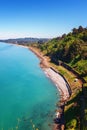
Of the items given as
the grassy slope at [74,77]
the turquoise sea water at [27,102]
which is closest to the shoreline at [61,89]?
the turquoise sea water at [27,102]

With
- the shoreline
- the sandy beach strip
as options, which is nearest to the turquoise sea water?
the shoreline

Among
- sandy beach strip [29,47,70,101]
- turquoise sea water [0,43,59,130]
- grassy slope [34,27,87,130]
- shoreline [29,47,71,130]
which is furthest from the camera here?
sandy beach strip [29,47,70,101]

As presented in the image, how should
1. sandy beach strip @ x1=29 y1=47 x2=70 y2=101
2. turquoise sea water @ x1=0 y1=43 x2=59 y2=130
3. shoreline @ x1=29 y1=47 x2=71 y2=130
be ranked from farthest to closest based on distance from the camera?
sandy beach strip @ x1=29 y1=47 x2=70 y2=101 < turquoise sea water @ x1=0 y1=43 x2=59 y2=130 < shoreline @ x1=29 y1=47 x2=71 y2=130

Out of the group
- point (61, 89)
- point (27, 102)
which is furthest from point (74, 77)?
point (27, 102)

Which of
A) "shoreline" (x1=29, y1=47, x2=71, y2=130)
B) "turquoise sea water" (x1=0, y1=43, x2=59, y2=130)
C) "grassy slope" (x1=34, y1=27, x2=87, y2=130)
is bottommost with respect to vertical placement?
"turquoise sea water" (x1=0, y1=43, x2=59, y2=130)

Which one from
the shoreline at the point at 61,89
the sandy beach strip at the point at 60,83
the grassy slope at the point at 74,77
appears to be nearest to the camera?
the grassy slope at the point at 74,77

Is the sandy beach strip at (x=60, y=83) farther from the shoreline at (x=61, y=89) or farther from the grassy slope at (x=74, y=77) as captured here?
the grassy slope at (x=74, y=77)

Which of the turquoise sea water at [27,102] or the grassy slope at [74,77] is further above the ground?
the grassy slope at [74,77]

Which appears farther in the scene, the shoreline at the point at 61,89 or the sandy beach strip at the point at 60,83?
the sandy beach strip at the point at 60,83

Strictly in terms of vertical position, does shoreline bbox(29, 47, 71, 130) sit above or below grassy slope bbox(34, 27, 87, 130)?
below

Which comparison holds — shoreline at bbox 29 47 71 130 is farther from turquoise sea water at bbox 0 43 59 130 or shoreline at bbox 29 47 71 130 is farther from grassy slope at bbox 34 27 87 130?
grassy slope at bbox 34 27 87 130

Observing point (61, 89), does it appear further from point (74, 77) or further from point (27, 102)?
point (27, 102)

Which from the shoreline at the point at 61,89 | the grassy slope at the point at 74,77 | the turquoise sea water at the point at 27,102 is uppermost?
the grassy slope at the point at 74,77
